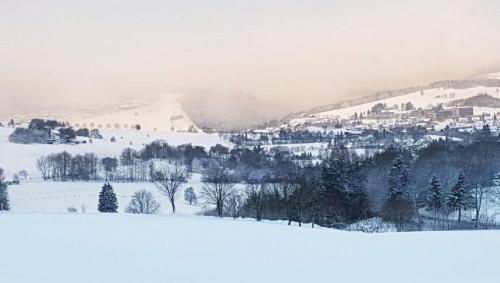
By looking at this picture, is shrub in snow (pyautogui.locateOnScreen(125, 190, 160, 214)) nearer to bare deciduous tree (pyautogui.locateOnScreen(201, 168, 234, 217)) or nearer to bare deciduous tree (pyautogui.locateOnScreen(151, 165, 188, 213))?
bare deciduous tree (pyautogui.locateOnScreen(151, 165, 188, 213))

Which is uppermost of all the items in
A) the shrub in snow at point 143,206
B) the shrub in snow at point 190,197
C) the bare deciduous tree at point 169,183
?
the bare deciduous tree at point 169,183

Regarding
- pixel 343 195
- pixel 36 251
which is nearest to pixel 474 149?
pixel 343 195

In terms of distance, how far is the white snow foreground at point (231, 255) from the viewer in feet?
57.6

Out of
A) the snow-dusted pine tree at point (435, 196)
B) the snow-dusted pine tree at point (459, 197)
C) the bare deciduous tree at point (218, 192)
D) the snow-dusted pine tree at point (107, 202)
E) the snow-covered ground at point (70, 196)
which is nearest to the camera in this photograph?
the bare deciduous tree at point (218, 192)

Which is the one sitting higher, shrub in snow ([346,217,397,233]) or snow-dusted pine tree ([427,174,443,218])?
snow-dusted pine tree ([427,174,443,218])

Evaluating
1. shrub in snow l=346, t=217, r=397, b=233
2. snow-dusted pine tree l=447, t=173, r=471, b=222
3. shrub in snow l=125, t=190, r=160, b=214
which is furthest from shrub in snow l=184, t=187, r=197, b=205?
snow-dusted pine tree l=447, t=173, r=471, b=222

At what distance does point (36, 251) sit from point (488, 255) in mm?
20703

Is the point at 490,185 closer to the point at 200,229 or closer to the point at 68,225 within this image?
the point at 200,229

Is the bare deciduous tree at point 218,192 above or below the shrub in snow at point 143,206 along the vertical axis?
above

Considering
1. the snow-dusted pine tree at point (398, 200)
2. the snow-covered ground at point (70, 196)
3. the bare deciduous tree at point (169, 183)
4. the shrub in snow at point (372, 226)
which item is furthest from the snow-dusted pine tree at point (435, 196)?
the bare deciduous tree at point (169, 183)

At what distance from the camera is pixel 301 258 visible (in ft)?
71.4

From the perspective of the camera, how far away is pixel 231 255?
22375mm

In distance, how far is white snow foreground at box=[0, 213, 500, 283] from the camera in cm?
1756

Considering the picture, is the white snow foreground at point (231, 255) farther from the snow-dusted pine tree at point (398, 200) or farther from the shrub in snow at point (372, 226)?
the snow-dusted pine tree at point (398, 200)
